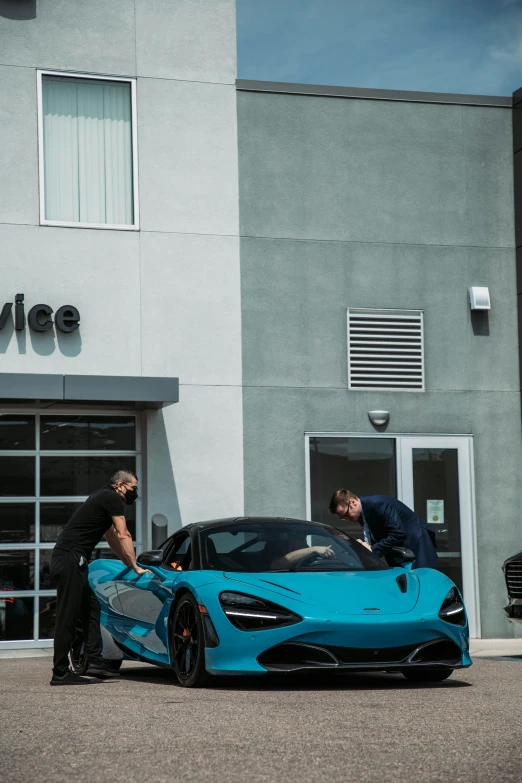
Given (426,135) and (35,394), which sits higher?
(426,135)

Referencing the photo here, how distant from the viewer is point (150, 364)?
1496 cm

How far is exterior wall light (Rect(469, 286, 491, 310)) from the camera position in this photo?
1612 cm

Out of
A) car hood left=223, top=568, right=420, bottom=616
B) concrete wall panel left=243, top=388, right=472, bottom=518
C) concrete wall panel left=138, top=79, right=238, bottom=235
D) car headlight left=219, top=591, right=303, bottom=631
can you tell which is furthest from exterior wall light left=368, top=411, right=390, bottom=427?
car headlight left=219, top=591, right=303, bottom=631

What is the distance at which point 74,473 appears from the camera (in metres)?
14.8

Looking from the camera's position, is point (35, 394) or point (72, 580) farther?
point (35, 394)

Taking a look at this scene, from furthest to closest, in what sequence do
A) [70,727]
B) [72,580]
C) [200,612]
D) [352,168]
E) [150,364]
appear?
1. [352,168]
2. [150,364]
3. [72,580]
4. [200,612]
5. [70,727]

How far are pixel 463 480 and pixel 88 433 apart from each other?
470 cm

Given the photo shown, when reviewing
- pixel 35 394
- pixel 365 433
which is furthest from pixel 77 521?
pixel 365 433

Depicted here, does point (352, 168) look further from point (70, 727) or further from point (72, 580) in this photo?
point (70, 727)

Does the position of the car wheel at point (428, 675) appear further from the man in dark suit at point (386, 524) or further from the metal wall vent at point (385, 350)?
the metal wall vent at point (385, 350)

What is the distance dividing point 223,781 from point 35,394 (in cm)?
924

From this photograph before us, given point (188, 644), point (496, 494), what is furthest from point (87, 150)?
point (188, 644)

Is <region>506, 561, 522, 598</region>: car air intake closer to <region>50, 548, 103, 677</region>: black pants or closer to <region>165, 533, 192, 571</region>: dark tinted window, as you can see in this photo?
<region>165, 533, 192, 571</region>: dark tinted window

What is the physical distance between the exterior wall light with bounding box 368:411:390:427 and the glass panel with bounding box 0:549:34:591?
173 inches
